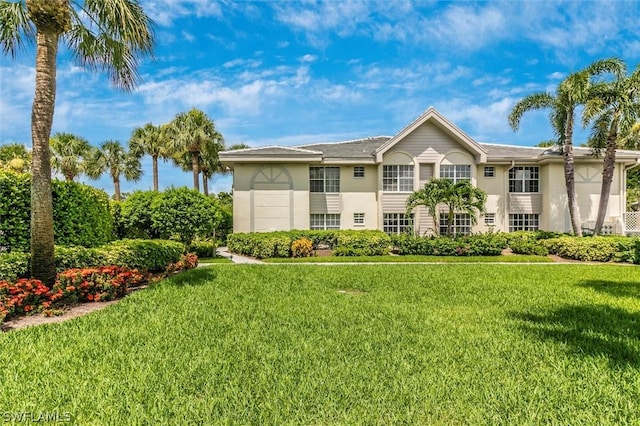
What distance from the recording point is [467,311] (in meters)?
7.01

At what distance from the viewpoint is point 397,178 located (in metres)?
21.2

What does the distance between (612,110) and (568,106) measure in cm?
200

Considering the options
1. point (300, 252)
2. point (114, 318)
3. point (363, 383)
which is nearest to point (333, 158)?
point (300, 252)

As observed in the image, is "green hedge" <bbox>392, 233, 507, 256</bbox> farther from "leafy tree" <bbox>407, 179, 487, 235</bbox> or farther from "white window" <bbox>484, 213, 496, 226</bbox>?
"white window" <bbox>484, 213, 496, 226</bbox>

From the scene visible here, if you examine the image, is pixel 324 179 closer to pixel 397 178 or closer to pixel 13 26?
pixel 397 178

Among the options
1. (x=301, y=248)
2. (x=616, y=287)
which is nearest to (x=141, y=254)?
(x=301, y=248)

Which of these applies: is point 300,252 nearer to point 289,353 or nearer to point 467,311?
point 467,311

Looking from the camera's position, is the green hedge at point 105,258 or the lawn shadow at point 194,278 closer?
the green hedge at point 105,258

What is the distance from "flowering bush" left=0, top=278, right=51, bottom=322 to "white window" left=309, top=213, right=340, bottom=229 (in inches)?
604

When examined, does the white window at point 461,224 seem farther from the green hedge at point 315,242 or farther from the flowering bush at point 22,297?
the flowering bush at point 22,297

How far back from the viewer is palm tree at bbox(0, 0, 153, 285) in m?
7.53

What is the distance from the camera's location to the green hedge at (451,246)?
1788cm

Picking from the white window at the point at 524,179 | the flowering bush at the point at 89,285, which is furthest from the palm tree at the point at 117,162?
the white window at the point at 524,179

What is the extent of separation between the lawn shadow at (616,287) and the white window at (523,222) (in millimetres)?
11902
